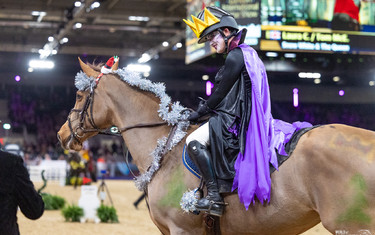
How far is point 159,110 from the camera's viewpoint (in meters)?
4.62

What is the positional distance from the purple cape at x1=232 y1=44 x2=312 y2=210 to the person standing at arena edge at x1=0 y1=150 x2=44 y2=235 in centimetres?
154

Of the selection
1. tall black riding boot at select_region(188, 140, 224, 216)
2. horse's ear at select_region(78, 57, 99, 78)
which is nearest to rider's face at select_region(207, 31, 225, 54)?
tall black riding boot at select_region(188, 140, 224, 216)

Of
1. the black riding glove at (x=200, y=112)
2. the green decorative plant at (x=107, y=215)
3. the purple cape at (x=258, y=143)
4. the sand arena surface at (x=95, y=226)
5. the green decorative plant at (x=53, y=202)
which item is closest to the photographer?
the purple cape at (x=258, y=143)

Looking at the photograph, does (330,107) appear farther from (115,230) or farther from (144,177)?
(144,177)

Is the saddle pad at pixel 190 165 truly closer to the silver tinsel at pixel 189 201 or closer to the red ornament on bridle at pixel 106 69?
the silver tinsel at pixel 189 201

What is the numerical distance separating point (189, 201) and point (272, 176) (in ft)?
2.25

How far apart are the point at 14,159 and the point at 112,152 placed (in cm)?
2721

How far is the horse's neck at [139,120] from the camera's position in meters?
4.63

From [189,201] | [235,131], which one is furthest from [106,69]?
[189,201]

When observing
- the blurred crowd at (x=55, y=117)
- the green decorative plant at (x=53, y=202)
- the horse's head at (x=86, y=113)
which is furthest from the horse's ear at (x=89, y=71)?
the blurred crowd at (x=55, y=117)

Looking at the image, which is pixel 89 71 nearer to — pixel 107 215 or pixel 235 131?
pixel 235 131

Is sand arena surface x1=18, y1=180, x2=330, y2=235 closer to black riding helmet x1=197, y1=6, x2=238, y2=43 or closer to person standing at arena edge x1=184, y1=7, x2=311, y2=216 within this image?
person standing at arena edge x1=184, y1=7, x2=311, y2=216

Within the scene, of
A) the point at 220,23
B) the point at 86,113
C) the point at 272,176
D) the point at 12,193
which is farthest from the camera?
the point at 86,113

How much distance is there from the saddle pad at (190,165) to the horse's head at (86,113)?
37.1 inches
